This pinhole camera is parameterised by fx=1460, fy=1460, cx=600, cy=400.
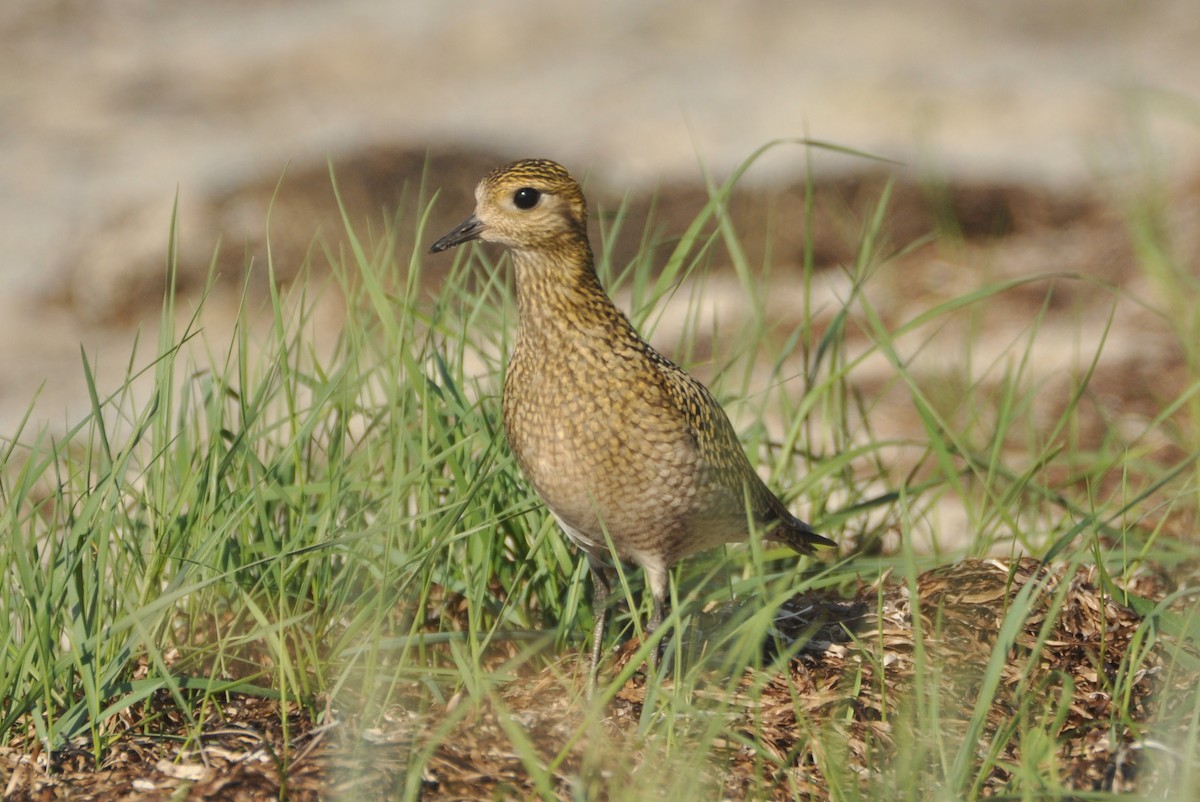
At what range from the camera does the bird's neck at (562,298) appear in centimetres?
391

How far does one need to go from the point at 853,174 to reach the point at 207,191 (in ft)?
14.2

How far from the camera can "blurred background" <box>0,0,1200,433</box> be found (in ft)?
31.7

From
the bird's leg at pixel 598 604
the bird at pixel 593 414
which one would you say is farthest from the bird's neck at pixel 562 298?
the bird's leg at pixel 598 604

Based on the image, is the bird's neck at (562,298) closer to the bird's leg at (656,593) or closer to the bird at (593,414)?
the bird at (593,414)

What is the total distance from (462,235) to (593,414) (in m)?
0.60

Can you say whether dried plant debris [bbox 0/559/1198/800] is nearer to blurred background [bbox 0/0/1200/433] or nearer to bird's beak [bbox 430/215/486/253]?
bird's beak [bbox 430/215/486/253]

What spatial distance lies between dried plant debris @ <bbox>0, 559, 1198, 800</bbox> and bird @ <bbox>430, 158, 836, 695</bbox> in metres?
0.35

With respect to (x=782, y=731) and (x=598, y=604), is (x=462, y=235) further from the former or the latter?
(x=782, y=731)

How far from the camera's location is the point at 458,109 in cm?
1149

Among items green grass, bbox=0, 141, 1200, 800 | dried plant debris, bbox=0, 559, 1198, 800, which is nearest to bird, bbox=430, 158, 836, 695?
green grass, bbox=0, 141, 1200, 800

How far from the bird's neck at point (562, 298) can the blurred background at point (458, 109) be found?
4315mm

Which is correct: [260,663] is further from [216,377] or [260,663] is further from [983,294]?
[983,294]

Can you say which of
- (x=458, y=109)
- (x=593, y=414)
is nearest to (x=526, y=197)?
(x=593, y=414)

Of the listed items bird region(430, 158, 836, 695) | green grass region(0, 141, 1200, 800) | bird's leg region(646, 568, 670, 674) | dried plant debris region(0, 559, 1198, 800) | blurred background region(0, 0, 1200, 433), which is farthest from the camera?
blurred background region(0, 0, 1200, 433)
